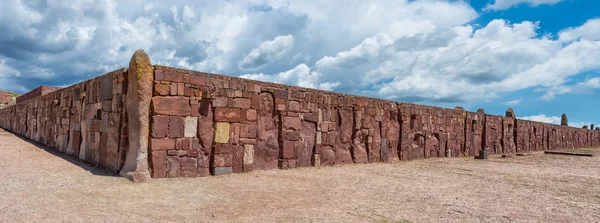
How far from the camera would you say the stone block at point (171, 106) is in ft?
24.3

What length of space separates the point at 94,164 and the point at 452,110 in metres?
14.1

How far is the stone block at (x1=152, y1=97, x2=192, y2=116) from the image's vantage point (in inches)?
292

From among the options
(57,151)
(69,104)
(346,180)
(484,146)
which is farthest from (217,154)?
(484,146)

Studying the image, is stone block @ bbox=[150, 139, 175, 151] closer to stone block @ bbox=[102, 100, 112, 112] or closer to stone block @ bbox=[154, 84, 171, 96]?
stone block @ bbox=[154, 84, 171, 96]

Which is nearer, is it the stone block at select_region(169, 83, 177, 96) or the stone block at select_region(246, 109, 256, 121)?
the stone block at select_region(169, 83, 177, 96)

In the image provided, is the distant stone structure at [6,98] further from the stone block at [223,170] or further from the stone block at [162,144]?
the stone block at [223,170]

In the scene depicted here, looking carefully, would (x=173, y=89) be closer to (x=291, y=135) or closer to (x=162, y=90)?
(x=162, y=90)

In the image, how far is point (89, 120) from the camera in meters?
9.33

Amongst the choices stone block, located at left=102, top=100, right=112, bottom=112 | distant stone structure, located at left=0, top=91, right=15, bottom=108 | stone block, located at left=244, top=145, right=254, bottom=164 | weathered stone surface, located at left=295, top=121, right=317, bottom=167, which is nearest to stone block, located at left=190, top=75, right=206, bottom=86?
stone block, located at left=244, top=145, right=254, bottom=164

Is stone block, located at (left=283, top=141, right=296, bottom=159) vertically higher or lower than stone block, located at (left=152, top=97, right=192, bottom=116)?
lower

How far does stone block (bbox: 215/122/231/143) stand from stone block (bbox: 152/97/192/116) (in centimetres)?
76

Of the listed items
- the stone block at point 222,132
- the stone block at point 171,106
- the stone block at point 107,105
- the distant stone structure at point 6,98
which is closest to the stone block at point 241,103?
the stone block at point 222,132

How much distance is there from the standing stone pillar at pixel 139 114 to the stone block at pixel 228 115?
1.49m

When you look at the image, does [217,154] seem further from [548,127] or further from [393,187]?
[548,127]
